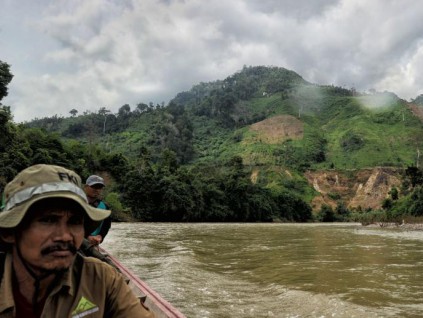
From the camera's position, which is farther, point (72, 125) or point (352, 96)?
point (352, 96)

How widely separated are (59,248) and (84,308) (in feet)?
0.87

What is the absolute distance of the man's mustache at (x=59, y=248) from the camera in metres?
1.54

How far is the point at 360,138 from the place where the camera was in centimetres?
9344

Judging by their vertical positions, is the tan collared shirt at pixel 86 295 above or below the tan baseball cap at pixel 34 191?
below

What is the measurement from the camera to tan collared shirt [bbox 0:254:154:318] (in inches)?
59.5

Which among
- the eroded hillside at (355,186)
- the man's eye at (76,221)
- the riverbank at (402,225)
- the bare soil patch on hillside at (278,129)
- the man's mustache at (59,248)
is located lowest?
the riverbank at (402,225)

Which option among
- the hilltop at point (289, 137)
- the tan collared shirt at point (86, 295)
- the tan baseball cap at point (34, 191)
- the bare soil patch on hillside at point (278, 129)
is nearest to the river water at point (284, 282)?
the tan collared shirt at point (86, 295)

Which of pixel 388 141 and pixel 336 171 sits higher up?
pixel 388 141

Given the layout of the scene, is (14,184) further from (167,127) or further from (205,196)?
(167,127)

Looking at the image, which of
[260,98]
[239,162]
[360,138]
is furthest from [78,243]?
[260,98]

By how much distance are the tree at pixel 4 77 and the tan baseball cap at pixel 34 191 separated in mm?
26606

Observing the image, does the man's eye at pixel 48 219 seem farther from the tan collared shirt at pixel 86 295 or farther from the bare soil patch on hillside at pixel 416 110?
the bare soil patch on hillside at pixel 416 110

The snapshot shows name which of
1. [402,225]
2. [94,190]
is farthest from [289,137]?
[94,190]

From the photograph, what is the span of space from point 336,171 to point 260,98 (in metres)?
58.8
